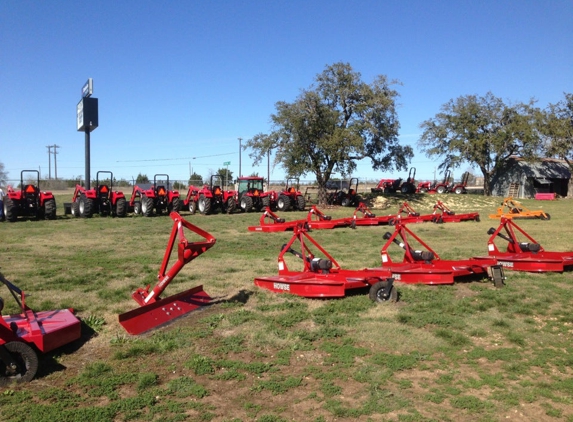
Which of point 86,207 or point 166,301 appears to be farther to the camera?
point 86,207

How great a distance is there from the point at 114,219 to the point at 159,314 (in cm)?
1520

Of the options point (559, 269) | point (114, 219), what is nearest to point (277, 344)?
point (559, 269)

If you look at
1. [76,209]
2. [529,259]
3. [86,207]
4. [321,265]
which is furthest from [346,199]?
[321,265]

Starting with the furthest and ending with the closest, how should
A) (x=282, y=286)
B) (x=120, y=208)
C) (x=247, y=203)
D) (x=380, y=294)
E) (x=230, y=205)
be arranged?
(x=247, y=203) → (x=230, y=205) → (x=120, y=208) → (x=282, y=286) → (x=380, y=294)

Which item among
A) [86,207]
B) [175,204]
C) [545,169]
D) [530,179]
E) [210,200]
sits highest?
[545,169]

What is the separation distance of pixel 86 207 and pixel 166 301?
16010 millimetres

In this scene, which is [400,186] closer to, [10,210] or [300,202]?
[300,202]

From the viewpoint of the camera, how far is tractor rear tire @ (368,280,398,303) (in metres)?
6.96

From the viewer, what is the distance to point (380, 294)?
701 centimetres

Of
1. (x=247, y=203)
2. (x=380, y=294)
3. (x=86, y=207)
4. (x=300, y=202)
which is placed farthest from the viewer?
(x=300, y=202)

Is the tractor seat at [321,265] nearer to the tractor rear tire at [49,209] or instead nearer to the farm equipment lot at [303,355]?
the farm equipment lot at [303,355]

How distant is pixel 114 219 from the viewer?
20.2 m

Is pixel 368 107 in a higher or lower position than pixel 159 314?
higher

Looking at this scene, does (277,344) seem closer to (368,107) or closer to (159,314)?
(159,314)
